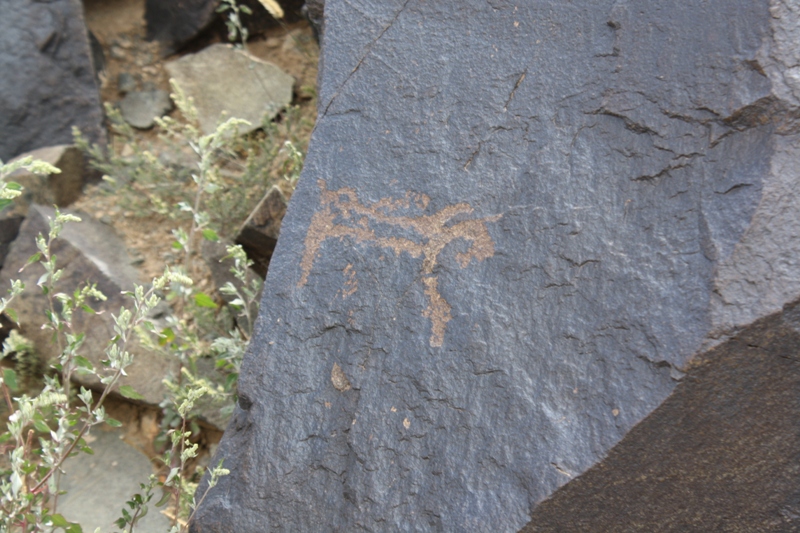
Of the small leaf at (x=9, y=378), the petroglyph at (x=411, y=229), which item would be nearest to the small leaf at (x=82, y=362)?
the small leaf at (x=9, y=378)

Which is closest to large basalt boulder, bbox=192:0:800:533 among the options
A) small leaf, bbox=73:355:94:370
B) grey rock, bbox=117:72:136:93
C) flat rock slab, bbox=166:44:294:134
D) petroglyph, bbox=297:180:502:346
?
petroglyph, bbox=297:180:502:346

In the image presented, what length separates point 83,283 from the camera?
2.68m

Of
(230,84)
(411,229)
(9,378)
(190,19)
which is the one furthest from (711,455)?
(190,19)

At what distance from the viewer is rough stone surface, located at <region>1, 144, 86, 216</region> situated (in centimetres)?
303

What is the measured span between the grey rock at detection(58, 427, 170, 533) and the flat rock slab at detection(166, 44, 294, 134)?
4.75 ft

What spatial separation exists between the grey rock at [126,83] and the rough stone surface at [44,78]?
0.28 meters

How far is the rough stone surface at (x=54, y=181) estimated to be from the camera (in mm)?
3025

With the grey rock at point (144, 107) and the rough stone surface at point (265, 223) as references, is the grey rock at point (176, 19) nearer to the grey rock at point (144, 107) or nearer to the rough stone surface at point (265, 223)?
the grey rock at point (144, 107)

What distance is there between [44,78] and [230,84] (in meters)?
0.83

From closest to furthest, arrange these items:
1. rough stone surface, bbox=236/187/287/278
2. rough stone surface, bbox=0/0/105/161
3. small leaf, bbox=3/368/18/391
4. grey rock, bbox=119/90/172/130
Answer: small leaf, bbox=3/368/18/391 < rough stone surface, bbox=236/187/287/278 < rough stone surface, bbox=0/0/105/161 < grey rock, bbox=119/90/172/130

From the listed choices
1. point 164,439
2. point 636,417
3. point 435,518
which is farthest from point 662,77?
point 164,439

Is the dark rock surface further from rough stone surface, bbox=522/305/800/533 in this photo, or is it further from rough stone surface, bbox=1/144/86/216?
rough stone surface, bbox=522/305/800/533

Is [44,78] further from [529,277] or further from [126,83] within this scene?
[529,277]

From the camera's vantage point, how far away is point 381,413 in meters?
1.67
